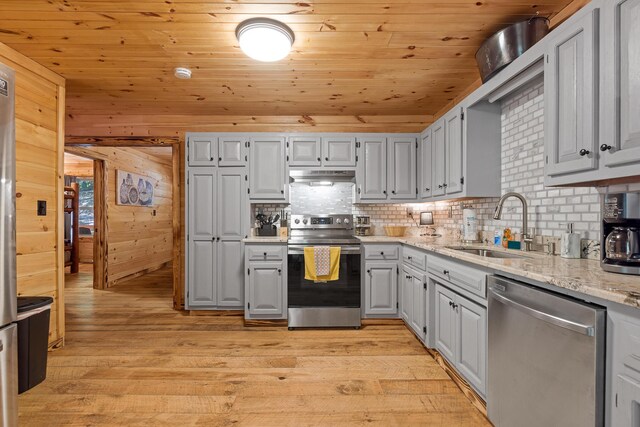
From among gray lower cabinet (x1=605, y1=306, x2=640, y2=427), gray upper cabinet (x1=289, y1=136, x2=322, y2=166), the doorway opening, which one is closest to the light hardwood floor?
gray lower cabinet (x1=605, y1=306, x2=640, y2=427)

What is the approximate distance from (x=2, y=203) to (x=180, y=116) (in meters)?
2.88

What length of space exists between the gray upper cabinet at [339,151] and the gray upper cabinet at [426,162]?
770mm

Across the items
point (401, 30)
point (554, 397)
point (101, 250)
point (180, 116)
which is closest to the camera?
point (554, 397)

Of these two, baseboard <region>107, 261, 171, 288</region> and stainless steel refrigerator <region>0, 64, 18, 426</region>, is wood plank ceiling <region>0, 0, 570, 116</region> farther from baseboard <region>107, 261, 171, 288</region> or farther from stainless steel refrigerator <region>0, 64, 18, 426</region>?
baseboard <region>107, 261, 171, 288</region>

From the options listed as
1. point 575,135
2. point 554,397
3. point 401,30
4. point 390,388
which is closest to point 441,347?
point 390,388

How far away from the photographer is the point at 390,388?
2.11 m

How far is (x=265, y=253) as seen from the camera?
3.26 m

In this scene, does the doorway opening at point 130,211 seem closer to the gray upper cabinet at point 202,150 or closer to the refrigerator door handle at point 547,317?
the gray upper cabinet at point 202,150

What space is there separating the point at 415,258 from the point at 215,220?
2.23 metres

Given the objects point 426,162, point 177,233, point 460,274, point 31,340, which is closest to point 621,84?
point 460,274

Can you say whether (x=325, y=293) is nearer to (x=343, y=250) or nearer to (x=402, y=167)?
(x=343, y=250)

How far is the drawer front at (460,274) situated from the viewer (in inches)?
71.0

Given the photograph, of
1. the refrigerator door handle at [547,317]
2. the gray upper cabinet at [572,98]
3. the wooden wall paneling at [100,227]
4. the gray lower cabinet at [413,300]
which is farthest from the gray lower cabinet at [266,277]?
the wooden wall paneling at [100,227]

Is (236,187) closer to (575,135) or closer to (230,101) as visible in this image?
(230,101)
